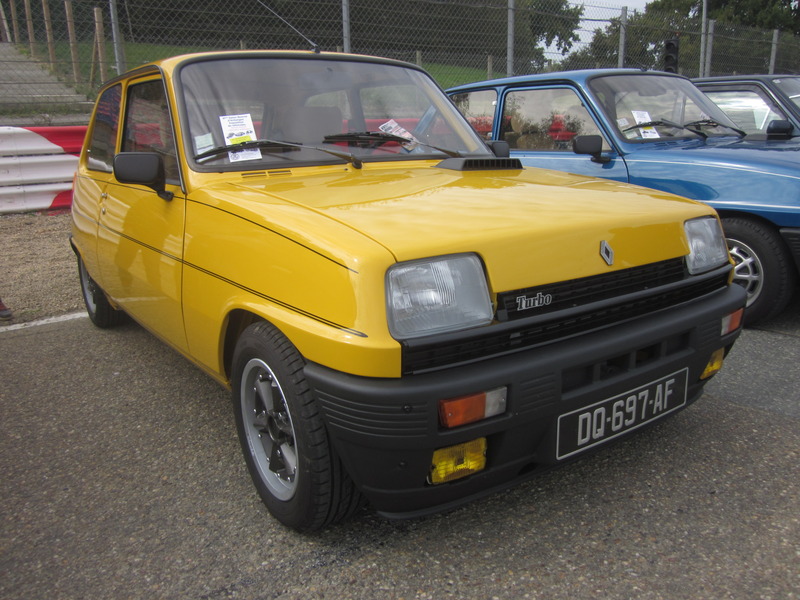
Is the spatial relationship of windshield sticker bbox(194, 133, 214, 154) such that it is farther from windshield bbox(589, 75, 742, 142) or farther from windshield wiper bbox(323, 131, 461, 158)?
windshield bbox(589, 75, 742, 142)

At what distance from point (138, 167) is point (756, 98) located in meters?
5.62

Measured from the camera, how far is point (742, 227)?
392 centimetres

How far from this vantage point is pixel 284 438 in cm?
219

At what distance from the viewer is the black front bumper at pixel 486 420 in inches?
67.0

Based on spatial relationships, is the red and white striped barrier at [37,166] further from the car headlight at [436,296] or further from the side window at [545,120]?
the car headlight at [436,296]

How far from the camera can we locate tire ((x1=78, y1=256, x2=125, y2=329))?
4152 millimetres

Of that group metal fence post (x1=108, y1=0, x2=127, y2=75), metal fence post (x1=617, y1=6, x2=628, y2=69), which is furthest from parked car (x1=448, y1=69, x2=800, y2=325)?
metal fence post (x1=617, y1=6, x2=628, y2=69)

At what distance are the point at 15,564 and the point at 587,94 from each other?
4.14 meters

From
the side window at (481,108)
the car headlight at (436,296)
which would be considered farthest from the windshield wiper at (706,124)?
the car headlight at (436,296)

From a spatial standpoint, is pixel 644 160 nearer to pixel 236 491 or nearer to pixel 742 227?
pixel 742 227

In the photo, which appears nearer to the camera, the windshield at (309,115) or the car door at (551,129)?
the windshield at (309,115)

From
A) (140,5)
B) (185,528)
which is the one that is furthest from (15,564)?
(140,5)

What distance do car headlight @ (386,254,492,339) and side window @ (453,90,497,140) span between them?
3.59m

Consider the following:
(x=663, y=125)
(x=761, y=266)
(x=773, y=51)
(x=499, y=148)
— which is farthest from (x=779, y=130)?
(x=773, y=51)
